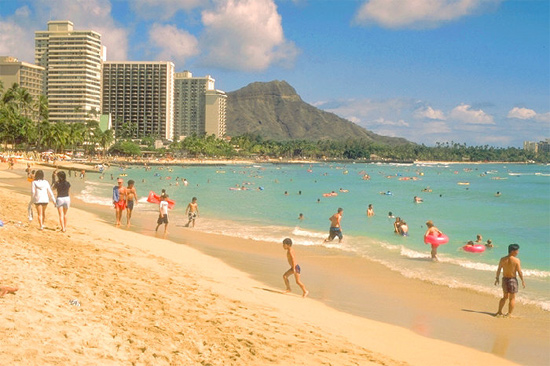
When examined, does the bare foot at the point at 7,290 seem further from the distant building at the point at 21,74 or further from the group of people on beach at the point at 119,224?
the distant building at the point at 21,74

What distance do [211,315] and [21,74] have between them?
165100mm

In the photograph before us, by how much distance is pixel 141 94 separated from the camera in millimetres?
181625

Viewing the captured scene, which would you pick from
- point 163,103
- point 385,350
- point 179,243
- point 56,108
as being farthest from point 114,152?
point 385,350

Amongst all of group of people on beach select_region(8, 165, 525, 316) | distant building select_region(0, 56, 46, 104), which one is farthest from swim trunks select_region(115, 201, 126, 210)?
distant building select_region(0, 56, 46, 104)

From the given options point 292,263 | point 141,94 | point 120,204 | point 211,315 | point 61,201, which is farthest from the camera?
point 141,94

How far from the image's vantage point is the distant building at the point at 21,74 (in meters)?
151

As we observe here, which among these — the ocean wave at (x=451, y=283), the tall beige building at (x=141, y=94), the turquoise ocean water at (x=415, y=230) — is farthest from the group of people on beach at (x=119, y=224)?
the tall beige building at (x=141, y=94)

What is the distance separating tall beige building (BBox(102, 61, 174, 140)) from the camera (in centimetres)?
18025

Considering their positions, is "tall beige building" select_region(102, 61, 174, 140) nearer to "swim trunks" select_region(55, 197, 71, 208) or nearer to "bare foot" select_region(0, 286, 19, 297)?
"swim trunks" select_region(55, 197, 71, 208)

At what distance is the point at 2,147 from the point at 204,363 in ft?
333

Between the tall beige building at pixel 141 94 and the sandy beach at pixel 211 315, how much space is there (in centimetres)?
17294

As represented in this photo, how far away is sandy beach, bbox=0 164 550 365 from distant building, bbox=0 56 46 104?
508 ft

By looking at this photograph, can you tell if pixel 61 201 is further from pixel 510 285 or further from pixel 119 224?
pixel 510 285

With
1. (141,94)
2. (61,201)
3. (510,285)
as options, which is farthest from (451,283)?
(141,94)
